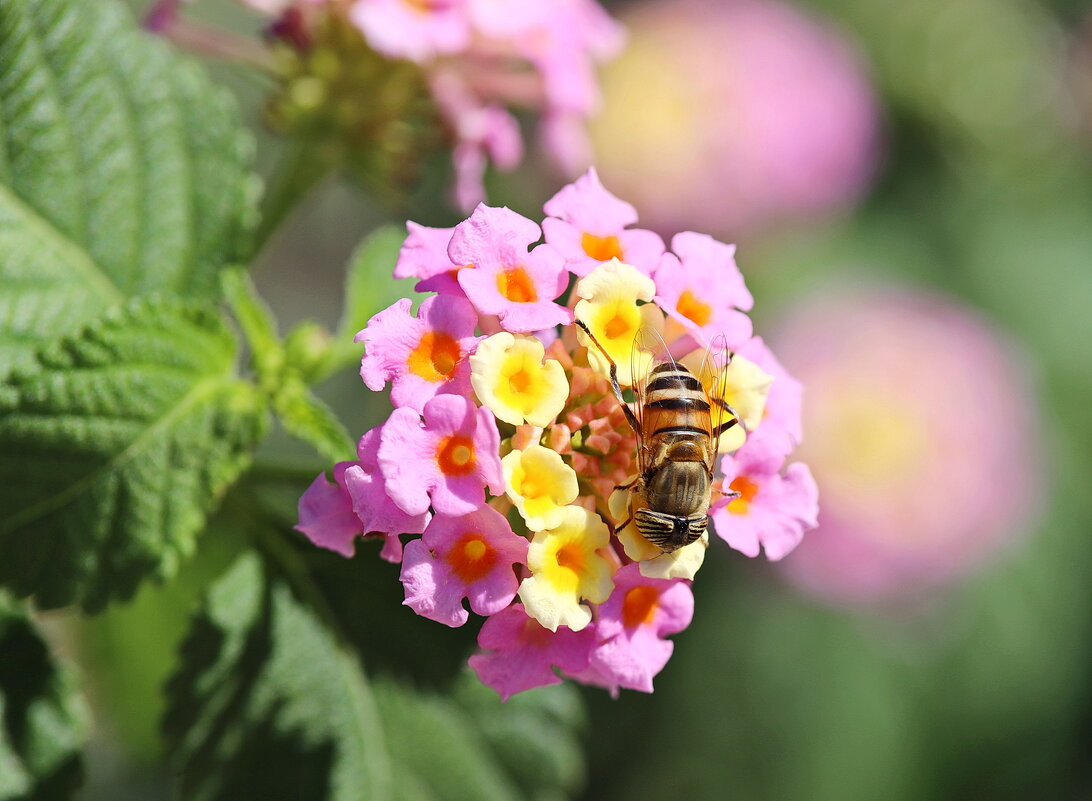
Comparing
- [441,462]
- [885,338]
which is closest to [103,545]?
[441,462]

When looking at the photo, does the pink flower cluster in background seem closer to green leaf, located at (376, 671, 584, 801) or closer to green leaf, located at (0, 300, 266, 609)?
green leaf, located at (0, 300, 266, 609)

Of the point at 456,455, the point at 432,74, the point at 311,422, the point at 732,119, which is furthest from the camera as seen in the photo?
the point at 732,119

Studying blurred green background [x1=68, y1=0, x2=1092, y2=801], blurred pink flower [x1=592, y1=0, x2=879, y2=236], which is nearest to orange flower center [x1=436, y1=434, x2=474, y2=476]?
blurred green background [x1=68, y1=0, x2=1092, y2=801]

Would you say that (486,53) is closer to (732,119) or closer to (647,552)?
(647,552)

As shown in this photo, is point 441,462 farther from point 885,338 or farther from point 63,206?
point 885,338

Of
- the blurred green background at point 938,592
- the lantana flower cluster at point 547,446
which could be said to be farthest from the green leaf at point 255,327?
the blurred green background at point 938,592

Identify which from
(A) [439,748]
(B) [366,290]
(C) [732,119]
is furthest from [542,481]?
(C) [732,119]

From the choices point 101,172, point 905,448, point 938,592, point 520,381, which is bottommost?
point 938,592

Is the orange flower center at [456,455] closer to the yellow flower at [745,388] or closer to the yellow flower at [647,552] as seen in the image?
the yellow flower at [647,552]
